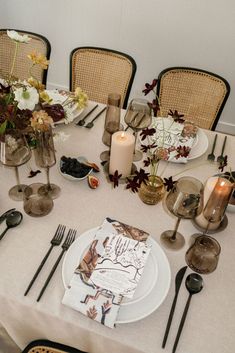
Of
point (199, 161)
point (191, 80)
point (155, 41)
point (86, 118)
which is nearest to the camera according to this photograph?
point (199, 161)

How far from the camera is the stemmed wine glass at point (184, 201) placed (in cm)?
93

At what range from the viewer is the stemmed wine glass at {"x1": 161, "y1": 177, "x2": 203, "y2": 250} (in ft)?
3.07

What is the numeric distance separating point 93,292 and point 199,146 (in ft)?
2.63

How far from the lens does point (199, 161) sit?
1.34m

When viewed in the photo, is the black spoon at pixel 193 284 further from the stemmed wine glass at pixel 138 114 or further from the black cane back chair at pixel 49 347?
the stemmed wine glass at pixel 138 114

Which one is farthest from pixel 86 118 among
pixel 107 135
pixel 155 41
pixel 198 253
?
pixel 155 41

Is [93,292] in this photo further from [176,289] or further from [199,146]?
[199,146]

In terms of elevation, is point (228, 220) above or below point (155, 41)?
below

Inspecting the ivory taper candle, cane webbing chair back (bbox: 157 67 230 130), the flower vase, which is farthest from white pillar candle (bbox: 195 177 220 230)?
cane webbing chair back (bbox: 157 67 230 130)

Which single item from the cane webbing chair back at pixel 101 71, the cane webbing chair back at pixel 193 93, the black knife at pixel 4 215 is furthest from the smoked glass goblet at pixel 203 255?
the cane webbing chair back at pixel 101 71

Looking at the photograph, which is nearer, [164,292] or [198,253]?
[164,292]

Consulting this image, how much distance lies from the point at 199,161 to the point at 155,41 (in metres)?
1.66

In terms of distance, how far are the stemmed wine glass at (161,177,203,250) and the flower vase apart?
117 mm

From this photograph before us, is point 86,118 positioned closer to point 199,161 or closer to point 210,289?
point 199,161
